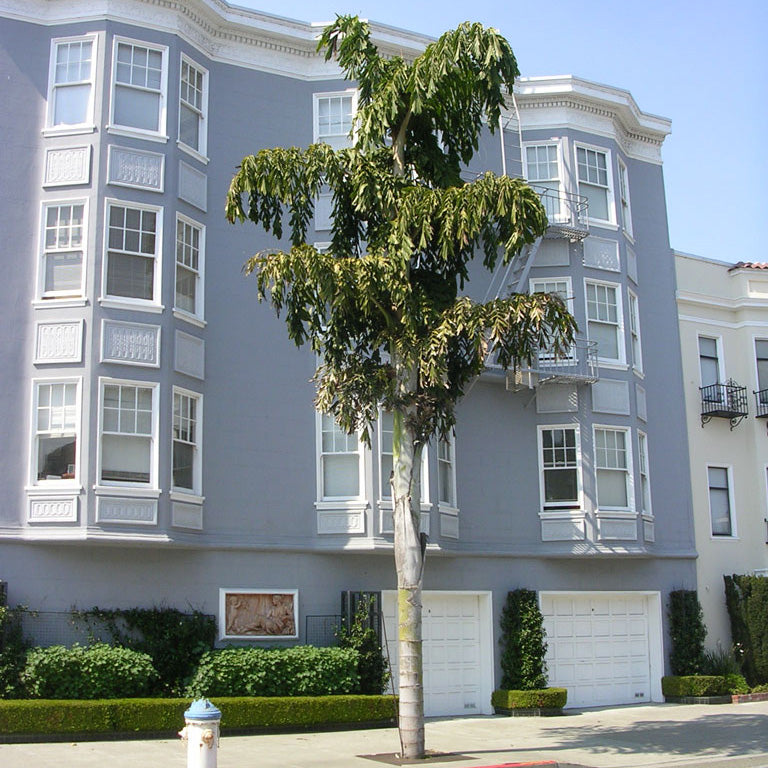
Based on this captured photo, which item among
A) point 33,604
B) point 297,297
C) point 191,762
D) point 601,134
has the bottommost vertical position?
point 191,762

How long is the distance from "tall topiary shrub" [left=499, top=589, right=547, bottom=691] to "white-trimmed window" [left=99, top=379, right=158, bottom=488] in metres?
8.15

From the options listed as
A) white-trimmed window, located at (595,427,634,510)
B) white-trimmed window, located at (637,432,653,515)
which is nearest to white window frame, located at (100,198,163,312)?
white-trimmed window, located at (595,427,634,510)

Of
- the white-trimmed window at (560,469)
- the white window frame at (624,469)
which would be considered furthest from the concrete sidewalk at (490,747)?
the white-trimmed window at (560,469)

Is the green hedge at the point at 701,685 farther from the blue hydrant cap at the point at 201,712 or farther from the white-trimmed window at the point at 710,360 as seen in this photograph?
the blue hydrant cap at the point at 201,712

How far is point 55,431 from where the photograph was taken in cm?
1808

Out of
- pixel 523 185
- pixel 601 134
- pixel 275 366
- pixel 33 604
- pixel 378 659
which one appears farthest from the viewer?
pixel 601 134

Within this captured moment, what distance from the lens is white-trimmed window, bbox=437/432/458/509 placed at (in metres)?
21.6

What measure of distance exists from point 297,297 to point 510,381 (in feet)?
26.7

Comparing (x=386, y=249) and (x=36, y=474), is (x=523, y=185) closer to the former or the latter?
(x=386, y=249)

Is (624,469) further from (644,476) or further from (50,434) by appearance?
(50,434)

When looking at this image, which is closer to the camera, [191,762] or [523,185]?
[191,762]

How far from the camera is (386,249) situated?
15.4 metres

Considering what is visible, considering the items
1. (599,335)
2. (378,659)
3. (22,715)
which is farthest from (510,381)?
(22,715)

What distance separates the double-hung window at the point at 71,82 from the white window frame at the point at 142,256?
184 cm
